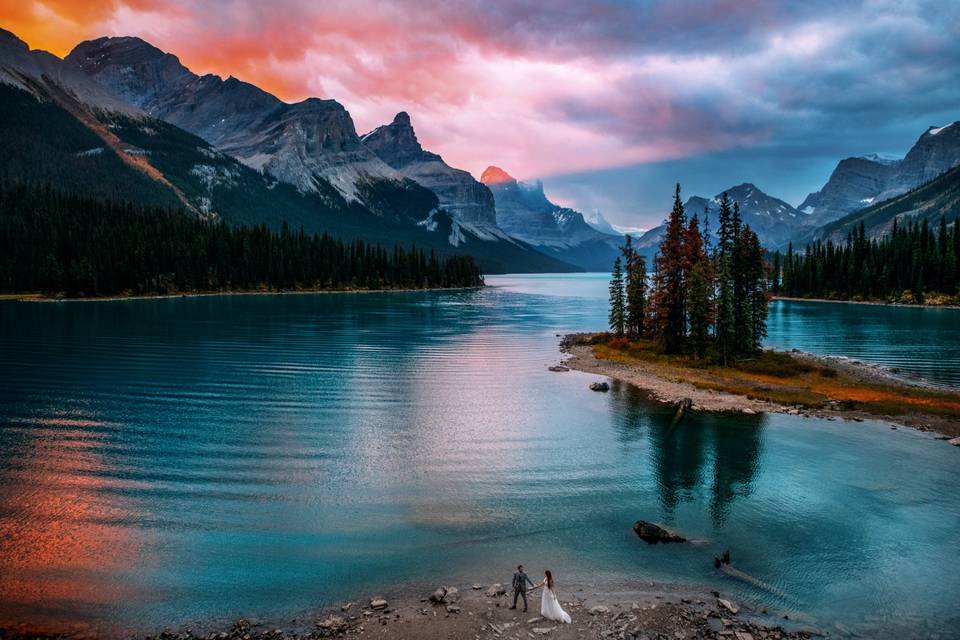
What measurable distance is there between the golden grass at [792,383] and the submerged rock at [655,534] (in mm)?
33251

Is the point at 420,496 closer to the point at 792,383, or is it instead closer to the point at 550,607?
the point at 550,607

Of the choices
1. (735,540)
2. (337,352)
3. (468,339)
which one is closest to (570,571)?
(735,540)

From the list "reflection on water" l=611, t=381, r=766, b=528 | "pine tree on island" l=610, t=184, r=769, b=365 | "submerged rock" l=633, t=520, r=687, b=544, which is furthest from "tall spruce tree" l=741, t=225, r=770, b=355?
"submerged rock" l=633, t=520, r=687, b=544

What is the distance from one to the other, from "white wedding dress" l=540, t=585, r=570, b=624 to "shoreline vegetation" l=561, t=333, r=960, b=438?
35.8 m

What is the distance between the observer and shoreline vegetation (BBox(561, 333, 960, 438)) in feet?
164

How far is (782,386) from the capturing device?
201 feet

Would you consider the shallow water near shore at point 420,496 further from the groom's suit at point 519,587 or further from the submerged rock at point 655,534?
the groom's suit at point 519,587

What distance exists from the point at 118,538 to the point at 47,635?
293 inches

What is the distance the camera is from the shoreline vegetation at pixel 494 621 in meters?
19.4

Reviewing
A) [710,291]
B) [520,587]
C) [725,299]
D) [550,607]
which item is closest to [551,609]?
[550,607]

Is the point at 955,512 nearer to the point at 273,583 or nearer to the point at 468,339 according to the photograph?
the point at 273,583

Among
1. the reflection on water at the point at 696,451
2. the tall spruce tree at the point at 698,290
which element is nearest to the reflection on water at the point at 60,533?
the reflection on water at the point at 696,451

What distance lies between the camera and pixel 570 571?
79.2ft

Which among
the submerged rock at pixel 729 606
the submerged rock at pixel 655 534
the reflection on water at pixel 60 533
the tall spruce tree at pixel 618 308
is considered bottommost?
the submerged rock at pixel 729 606
